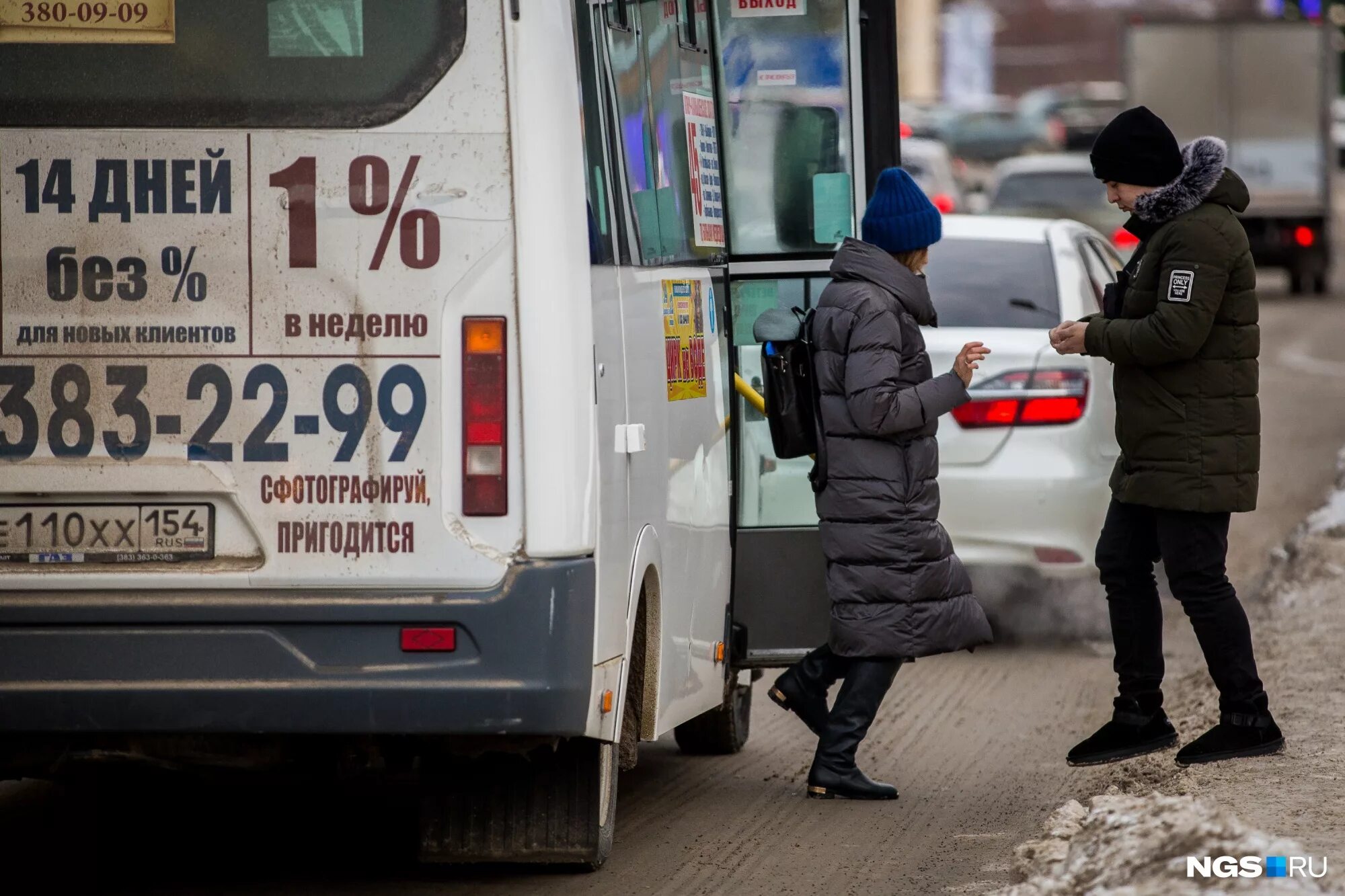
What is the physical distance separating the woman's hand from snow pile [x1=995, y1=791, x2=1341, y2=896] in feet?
4.76

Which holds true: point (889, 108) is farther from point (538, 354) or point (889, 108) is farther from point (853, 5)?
point (538, 354)

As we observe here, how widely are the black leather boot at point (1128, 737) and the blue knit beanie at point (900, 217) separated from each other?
5.15 feet

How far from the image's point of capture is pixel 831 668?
689cm

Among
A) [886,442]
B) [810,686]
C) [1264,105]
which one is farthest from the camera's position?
[1264,105]

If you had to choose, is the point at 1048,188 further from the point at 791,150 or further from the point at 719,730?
the point at 719,730

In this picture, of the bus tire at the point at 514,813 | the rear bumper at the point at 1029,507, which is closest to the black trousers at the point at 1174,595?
the bus tire at the point at 514,813

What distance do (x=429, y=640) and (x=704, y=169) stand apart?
229cm

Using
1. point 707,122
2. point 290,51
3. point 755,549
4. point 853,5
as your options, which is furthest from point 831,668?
point 290,51

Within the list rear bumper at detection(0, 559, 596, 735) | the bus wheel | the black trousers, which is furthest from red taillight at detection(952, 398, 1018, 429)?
rear bumper at detection(0, 559, 596, 735)

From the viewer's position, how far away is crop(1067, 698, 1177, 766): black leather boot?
6.68 metres

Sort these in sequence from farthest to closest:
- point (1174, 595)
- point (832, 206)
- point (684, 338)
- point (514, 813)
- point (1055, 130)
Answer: point (1055, 130)
point (832, 206)
point (1174, 595)
point (684, 338)
point (514, 813)

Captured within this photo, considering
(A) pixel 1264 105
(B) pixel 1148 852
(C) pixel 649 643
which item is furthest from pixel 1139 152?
(A) pixel 1264 105

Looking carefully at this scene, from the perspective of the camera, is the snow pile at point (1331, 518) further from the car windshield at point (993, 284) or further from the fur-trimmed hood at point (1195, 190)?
the fur-trimmed hood at point (1195, 190)

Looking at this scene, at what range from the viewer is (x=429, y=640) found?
4.91 metres
